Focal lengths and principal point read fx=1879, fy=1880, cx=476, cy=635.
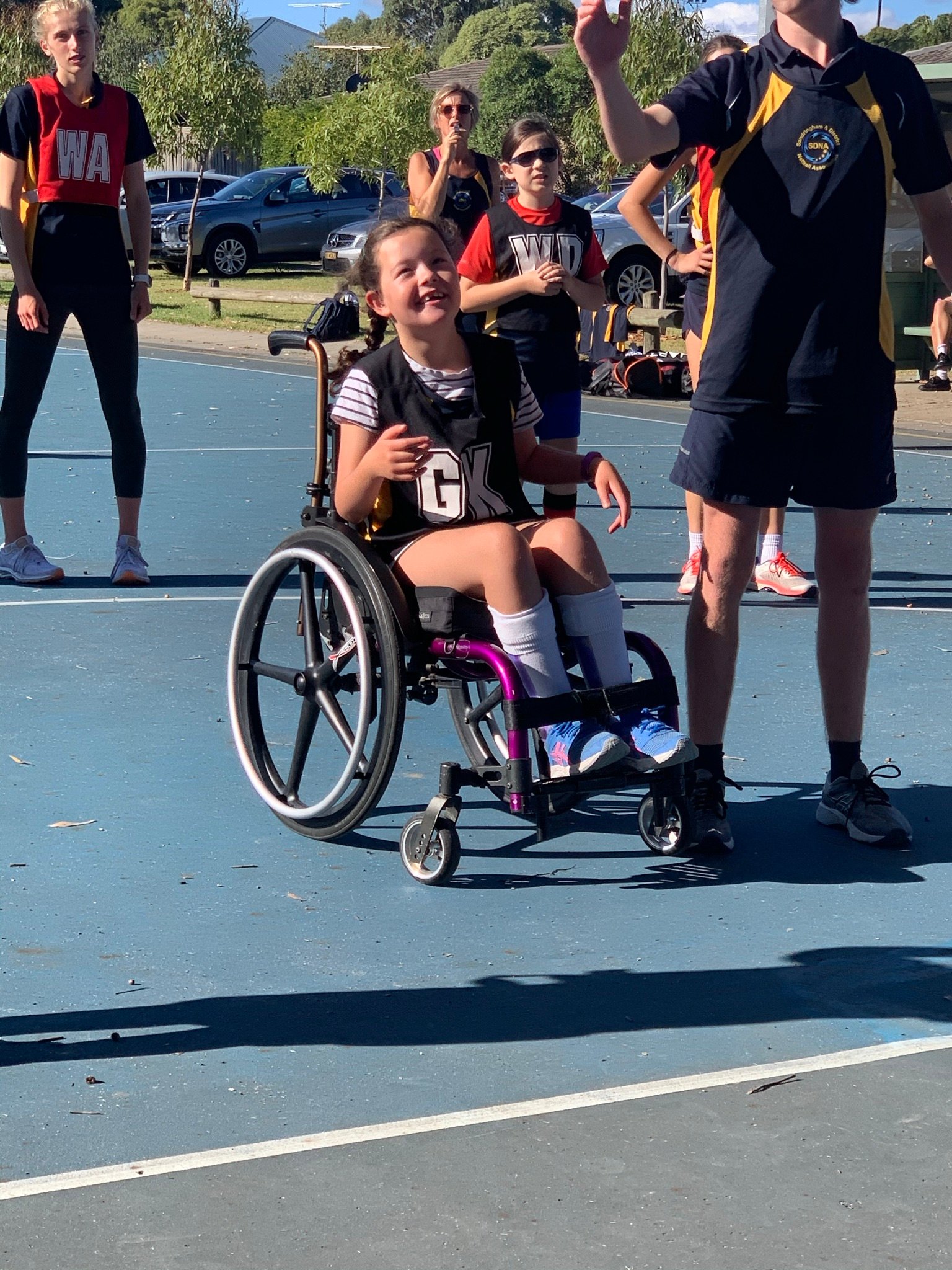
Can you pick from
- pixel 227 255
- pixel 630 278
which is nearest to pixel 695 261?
pixel 630 278

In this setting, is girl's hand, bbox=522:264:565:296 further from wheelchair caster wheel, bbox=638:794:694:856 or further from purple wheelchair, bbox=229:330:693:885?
wheelchair caster wheel, bbox=638:794:694:856

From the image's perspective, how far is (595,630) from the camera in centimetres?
442

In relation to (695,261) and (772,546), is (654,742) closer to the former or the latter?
→ (695,261)

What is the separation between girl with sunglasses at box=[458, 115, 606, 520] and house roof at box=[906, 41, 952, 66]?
1415 centimetres

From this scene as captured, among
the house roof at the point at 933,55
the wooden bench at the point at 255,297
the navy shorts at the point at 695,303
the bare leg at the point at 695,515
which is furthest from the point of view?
the wooden bench at the point at 255,297

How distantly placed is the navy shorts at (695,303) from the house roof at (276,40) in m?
111

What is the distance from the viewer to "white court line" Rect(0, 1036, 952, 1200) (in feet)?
9.53

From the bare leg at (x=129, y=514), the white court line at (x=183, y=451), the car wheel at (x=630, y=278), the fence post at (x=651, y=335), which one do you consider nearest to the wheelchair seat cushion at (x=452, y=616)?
the bare leg at (x=129, y=514)

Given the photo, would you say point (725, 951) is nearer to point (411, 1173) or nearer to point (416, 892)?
point (416, 892)

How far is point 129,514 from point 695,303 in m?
2.46

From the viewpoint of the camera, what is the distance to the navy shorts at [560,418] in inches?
277

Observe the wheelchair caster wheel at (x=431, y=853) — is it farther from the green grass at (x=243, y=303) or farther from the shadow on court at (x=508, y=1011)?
the green grass at (x=243, y=303)

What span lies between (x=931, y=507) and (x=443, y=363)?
20.3 ft

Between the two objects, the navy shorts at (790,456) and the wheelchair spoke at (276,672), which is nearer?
the navy shorts at (790,456)
